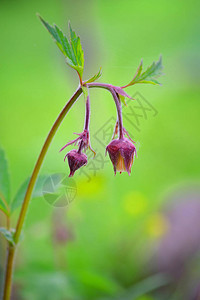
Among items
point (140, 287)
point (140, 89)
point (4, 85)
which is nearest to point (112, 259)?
point (140, 287)

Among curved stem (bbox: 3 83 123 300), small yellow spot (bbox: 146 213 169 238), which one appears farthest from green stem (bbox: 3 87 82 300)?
small yellow spot (bbox: 146 213 169 238)

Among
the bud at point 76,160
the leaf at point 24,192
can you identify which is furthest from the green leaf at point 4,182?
the bud at point 76,160

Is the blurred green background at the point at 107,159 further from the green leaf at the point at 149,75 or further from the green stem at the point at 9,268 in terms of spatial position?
the green stem at the point at 9,268

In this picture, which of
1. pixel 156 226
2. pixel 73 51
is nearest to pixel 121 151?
pixel 73 51

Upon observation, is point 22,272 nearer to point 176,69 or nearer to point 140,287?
point 140,287

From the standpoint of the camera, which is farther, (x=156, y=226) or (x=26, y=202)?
(x=156, y=226)

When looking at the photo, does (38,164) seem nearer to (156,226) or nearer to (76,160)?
(76,160)

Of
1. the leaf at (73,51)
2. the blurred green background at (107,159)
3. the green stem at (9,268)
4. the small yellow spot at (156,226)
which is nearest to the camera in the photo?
the leaf at (73,51)
